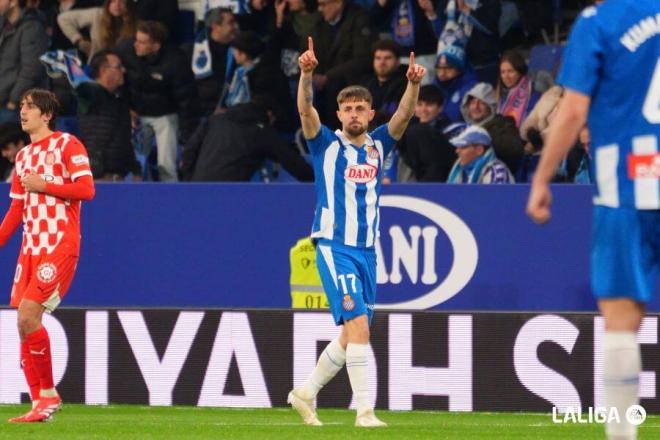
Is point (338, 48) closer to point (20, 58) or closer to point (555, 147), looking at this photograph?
point (20, 58)

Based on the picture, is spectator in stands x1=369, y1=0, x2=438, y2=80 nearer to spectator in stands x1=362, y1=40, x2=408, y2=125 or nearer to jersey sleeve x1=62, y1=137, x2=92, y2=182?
spectator in stands x1=362, y1=40, x2=408, y2=125

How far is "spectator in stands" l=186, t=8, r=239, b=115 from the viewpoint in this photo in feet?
48.3

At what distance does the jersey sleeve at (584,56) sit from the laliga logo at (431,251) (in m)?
7.26

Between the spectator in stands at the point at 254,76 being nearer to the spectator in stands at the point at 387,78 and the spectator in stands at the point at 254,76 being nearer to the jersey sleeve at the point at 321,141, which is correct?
the spectator in stands at the point at 387,78

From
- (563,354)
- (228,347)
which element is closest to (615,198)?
(563,354)

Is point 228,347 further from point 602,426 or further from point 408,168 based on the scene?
point 408,168

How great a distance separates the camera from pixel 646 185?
539cm

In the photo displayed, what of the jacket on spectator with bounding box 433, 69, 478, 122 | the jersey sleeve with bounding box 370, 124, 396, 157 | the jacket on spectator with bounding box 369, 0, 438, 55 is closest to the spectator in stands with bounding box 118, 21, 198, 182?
the jacket on spectator with bounding box 369, 0, 438, 55

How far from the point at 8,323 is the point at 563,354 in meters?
3.61

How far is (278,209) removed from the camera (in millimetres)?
13039

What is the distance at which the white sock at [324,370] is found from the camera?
8.73m

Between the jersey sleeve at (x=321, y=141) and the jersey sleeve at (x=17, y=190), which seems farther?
the jersey sleeve at (x=17, y=190)

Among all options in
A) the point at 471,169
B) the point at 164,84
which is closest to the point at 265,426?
the point at 471,169

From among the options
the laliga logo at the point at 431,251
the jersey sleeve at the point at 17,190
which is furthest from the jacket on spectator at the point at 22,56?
the jersey sleeve at the point at 17,190
